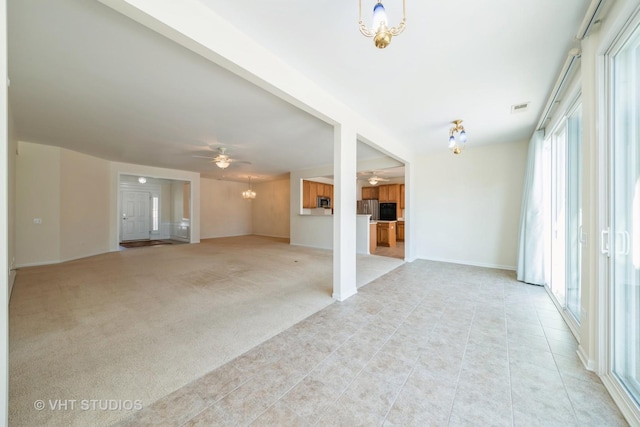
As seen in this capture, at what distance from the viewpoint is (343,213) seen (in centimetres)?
317

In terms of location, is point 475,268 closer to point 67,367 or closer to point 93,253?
point 67,367

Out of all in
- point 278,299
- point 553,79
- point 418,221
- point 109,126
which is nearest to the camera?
point 553,79

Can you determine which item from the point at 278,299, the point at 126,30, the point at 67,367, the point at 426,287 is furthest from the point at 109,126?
the point at 426,287

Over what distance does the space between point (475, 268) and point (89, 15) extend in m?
6.47

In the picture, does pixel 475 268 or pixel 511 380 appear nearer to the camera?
pixel 511 380

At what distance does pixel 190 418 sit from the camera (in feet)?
4.46

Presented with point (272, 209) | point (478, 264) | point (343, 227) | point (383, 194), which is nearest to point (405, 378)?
point (343, 227)

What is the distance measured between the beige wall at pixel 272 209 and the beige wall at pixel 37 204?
6497 mm

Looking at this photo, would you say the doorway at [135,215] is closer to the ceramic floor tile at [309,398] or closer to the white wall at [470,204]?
the white wall at [470,204]

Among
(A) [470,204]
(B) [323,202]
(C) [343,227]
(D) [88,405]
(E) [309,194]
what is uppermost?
(E) [309,194]

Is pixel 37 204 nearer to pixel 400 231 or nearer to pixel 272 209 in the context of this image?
pixel 272 209

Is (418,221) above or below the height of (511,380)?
above

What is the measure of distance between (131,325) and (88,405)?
1117 millimetres

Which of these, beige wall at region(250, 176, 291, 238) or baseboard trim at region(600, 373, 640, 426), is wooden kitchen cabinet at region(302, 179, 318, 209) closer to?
beige wall at region(250, 176, 291, 238)
